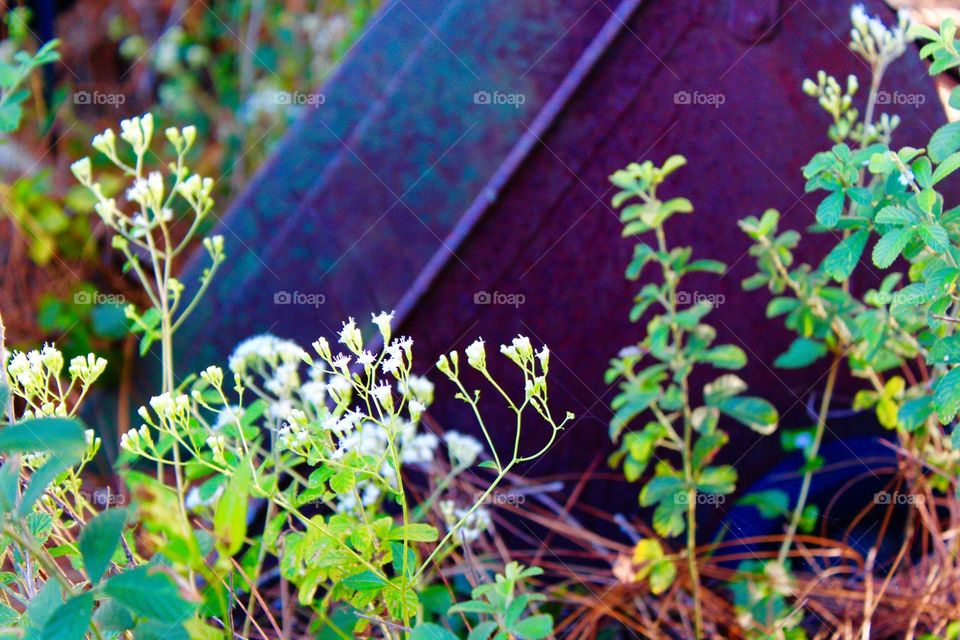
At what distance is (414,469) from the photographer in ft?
5.66

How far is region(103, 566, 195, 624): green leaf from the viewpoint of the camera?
686mm

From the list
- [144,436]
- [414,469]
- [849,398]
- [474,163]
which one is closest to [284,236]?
[474,163]

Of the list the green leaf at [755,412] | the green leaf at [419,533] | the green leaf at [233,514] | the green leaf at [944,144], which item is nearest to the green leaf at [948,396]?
the green leaf at [944,144]

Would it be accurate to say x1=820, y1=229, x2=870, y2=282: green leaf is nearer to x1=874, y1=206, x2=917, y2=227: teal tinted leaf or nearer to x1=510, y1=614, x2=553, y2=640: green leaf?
x1=874, y1=206, x2=917, y2=227: teal tinted leaf

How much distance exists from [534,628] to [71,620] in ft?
1.52

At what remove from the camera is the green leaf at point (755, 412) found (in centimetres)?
146

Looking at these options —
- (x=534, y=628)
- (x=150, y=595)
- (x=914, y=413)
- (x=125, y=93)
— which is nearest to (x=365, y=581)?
(x=534, y=628)

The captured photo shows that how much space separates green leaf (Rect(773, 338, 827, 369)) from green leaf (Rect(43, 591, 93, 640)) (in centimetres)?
122

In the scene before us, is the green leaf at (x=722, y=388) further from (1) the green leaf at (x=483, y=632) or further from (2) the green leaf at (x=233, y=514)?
(2) the green leaf at (x=233, y=514)

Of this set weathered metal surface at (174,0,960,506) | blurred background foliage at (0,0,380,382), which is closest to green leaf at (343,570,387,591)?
weathered metal surface at (174,0,960,506)

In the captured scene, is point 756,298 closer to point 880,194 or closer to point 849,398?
point 849,398

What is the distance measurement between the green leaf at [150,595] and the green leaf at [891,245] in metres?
0.90

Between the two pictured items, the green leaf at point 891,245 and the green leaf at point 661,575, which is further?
the green leaf at point 661,575

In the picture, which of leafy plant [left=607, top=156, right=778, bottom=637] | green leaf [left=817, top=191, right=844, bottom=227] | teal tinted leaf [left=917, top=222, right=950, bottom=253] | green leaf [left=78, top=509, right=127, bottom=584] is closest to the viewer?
green leaf [left=78, top=509, right=127, bottom=584]
